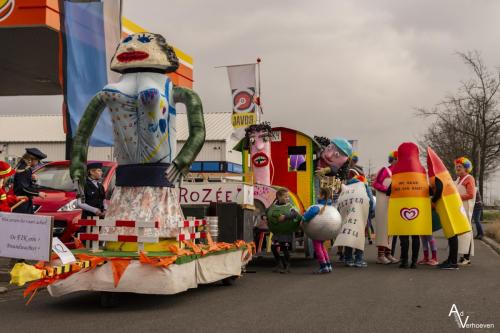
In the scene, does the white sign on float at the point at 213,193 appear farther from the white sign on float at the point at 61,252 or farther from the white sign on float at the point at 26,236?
the white sign on float at the point at 26,236

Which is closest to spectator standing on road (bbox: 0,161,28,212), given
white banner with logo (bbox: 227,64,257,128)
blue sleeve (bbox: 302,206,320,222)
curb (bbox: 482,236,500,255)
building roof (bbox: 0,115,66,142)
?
blue sleeve (bbox: 302,206,320,222)

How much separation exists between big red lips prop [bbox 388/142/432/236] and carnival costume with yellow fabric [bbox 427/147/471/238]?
0.71ft

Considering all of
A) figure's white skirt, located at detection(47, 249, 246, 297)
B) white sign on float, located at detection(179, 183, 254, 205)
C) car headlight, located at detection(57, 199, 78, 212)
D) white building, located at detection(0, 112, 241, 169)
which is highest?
white building, located at detection(0, 112, 241, 169)

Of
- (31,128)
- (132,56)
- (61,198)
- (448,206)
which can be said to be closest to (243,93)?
(448,206)

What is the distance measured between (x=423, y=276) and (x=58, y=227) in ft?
18.6

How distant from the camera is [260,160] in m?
11.5

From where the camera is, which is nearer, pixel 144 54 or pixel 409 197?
pixel 144 54

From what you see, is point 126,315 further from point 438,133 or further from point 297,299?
point 438,133

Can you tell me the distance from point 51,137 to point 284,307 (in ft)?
156

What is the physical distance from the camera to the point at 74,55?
45.5ft

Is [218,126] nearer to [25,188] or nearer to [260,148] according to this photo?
[260,148]

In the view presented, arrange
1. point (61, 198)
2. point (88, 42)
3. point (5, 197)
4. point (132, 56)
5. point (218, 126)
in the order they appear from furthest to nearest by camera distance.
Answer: point (218, 126)
point (88, 42)
point (61, 198)
point (5, 197)
point (132, 56)

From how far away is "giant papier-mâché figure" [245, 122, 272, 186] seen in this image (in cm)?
1146

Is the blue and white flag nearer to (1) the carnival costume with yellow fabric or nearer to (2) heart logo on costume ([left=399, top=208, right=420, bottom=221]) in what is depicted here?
(2) heart logo on costume ([left=399, top=208, right=420, bottom=221])
